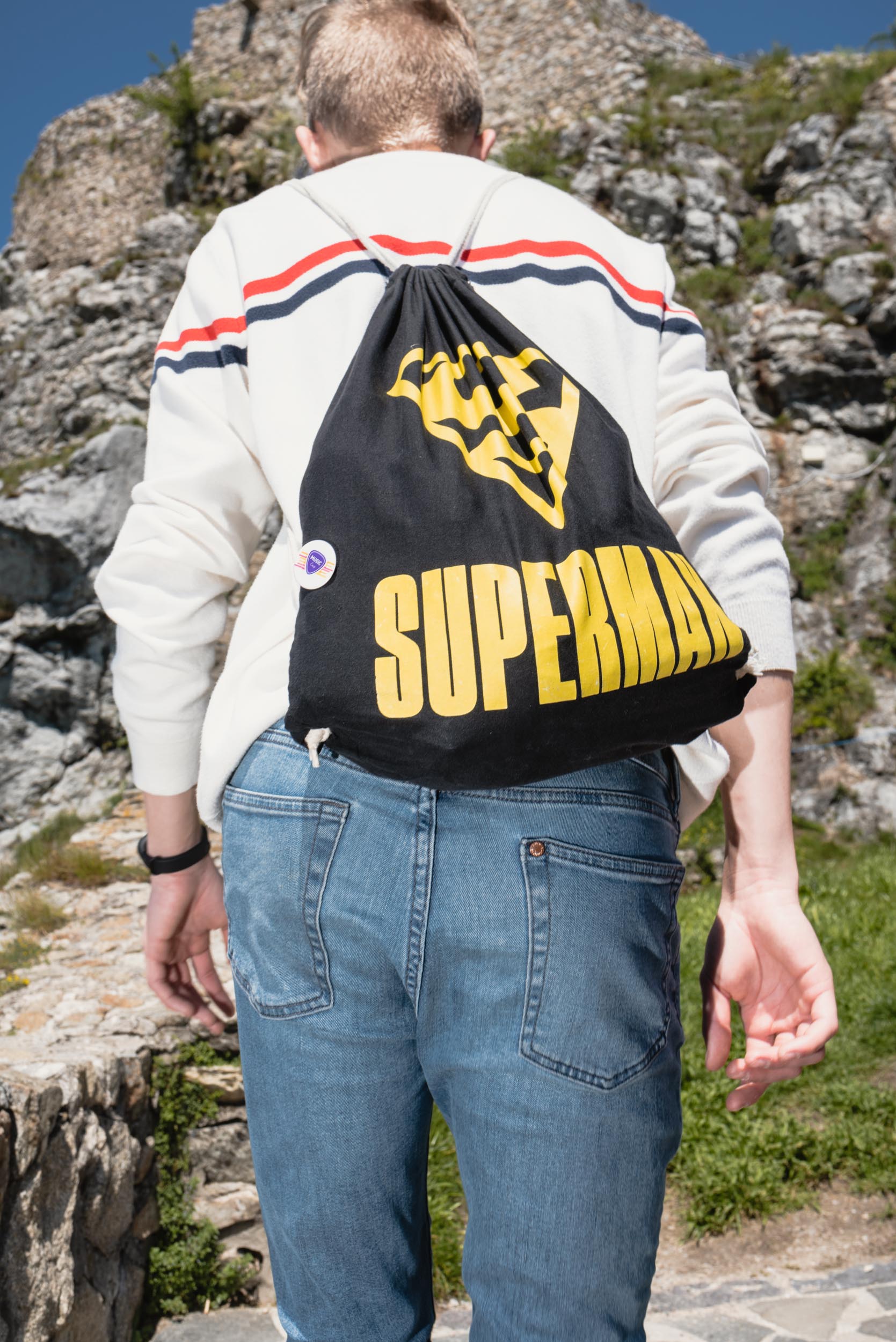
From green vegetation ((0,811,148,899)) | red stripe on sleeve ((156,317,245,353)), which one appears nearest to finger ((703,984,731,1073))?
red stripe on sleeve ((156,317,245,353))

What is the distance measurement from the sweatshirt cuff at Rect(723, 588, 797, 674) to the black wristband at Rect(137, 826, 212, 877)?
0.71 metres

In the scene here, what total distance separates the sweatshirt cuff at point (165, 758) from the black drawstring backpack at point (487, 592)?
0.35m

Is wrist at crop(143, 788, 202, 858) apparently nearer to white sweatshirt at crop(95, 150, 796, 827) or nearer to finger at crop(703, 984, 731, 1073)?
white sweatshirt at crop(95, 150, 796, 827)

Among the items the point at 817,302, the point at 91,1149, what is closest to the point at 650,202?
the point at 817,302

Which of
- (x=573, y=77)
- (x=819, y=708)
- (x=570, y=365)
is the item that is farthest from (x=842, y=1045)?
(x=573, y=77)

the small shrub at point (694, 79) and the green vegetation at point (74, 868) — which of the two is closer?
the green vegetation at point (74, 868)

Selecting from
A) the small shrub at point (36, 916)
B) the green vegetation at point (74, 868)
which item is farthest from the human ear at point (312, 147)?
the green vegetation at point (74, 868)

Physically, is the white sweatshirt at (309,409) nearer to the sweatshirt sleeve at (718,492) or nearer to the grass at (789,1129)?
the sweatshirt sleeve at (718,492)

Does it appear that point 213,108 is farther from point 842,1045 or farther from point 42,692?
point 842,1045

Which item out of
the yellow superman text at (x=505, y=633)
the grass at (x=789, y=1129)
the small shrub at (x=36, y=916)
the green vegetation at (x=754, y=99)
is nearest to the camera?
the yellow superman text at (x=505, y=633)

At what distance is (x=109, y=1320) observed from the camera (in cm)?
213

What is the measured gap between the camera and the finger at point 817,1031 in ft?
2.98

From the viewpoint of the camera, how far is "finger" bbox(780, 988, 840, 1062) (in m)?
0.91

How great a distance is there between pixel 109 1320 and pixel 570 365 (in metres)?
2.45
